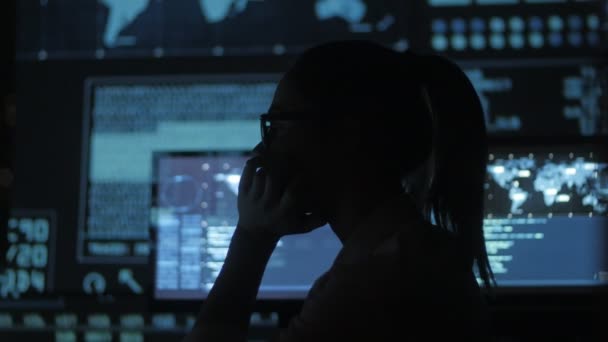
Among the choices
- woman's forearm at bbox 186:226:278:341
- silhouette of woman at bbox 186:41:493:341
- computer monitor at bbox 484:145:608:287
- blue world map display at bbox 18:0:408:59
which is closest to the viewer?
silhouette of woman at bbox 186:41:493:341

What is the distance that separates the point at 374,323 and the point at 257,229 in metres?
0.22

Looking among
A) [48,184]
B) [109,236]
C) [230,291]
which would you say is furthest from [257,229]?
[48,184]

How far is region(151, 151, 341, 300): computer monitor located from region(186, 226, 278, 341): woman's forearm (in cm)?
66

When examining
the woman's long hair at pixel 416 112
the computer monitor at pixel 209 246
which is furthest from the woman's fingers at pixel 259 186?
the computer monitor at pixel 209 246

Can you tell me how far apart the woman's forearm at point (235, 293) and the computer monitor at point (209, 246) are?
0.66 m

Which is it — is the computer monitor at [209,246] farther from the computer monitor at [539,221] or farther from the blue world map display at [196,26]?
the blue world map display at [196,26]

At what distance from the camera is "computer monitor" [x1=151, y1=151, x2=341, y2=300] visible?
1.40 meters

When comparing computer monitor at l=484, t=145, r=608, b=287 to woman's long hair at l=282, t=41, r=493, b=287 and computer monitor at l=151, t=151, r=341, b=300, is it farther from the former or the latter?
woman's long hair at l=282, t=41, r=493, b=287

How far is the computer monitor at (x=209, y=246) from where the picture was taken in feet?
4.59

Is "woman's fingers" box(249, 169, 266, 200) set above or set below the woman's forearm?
above

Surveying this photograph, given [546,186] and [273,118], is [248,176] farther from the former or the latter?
[546,186]

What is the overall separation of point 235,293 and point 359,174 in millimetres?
184

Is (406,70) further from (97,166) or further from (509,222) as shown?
(97,166)

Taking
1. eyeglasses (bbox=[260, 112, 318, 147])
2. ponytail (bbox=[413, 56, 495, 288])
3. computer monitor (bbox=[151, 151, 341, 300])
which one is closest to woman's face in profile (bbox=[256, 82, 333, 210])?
eyeglasses (bbox=[260, 112, 318, 147])
